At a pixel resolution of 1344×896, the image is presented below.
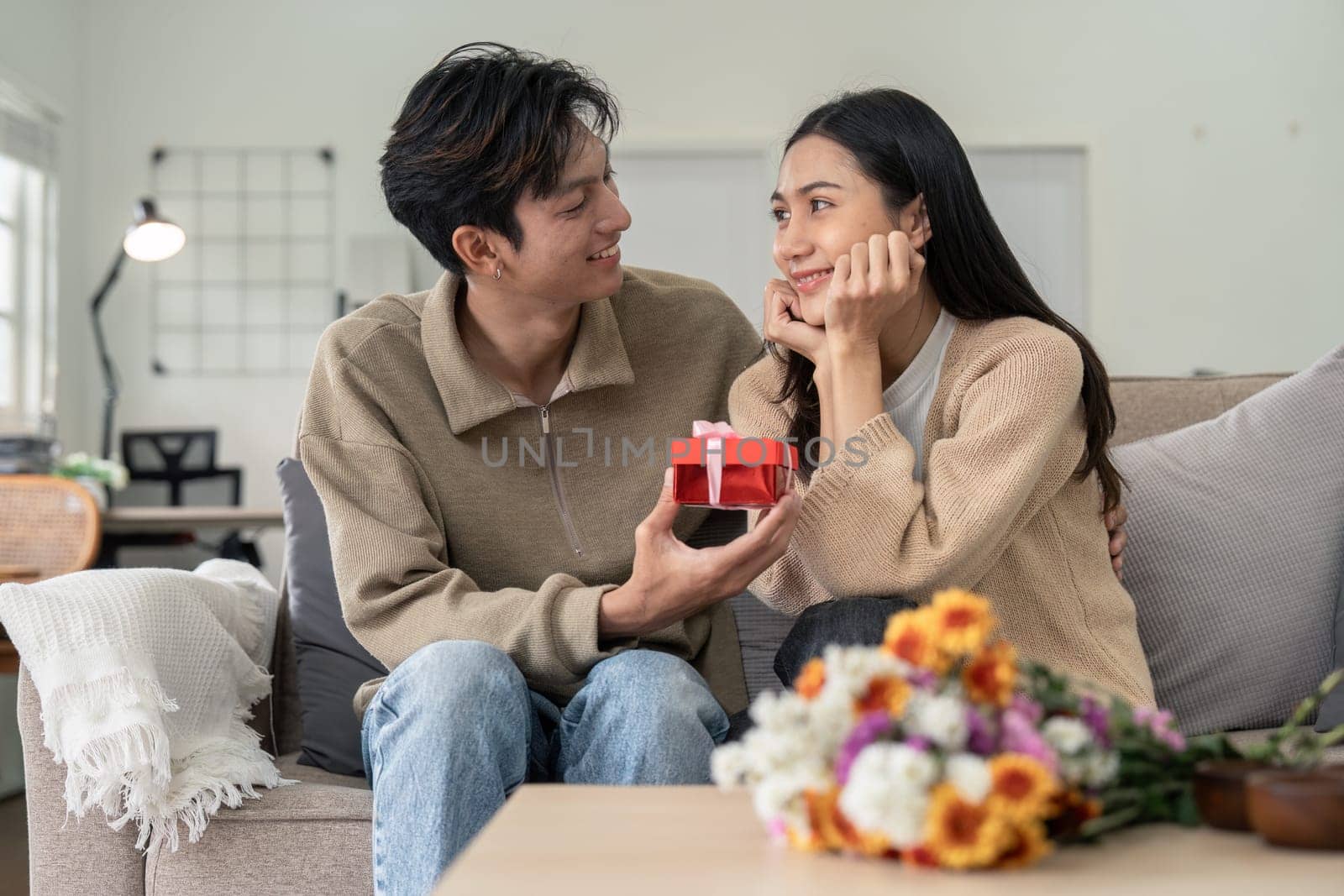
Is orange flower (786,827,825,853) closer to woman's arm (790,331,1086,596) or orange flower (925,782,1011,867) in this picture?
orange flower (925,782,1011,867)

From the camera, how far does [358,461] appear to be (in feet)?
5.15

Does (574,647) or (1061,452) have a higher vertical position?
(1061,452)

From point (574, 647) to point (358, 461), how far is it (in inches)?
14.9

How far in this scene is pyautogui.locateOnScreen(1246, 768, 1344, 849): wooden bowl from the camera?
74cm

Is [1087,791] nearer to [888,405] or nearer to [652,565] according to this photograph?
[652,565]

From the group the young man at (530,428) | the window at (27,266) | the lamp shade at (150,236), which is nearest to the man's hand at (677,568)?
the young man at (530,428)

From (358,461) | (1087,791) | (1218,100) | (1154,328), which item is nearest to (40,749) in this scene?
(358,461)

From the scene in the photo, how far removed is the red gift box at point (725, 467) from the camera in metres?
1.24

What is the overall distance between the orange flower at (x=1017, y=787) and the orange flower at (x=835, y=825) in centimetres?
7

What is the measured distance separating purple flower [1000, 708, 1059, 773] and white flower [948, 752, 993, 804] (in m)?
0.03

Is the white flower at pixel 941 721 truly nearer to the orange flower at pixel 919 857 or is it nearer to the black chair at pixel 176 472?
the orange flower at pixel 919 857

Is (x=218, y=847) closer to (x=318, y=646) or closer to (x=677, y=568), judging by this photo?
(x=318, y=646)

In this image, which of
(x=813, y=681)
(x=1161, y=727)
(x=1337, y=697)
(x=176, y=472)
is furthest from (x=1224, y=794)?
(x=176, y=472)

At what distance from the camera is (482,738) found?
1.23 metres
